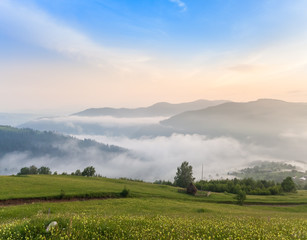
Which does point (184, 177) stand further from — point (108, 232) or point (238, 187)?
point (108, 232)

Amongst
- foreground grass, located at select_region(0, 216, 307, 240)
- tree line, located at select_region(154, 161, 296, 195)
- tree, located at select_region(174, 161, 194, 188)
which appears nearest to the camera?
foreground grass, located at select_region(0, 216, 307, 240)

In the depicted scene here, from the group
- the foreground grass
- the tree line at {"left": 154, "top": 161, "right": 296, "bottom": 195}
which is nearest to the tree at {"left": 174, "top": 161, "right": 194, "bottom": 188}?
the tree line at {"left": 154, "top": 161, "right": 296, "bottom": 195}

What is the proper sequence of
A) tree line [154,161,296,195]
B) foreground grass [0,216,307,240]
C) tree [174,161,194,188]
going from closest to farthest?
1. foreground grass [0,216,307,240]
2. tree line [154,161,296,195]
3. tree [174,161,194,188]

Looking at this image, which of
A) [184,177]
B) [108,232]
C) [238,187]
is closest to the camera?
[108,232]

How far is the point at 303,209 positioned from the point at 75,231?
70.3 meters

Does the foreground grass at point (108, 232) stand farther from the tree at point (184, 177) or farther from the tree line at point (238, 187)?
the tree at point (184, 177)

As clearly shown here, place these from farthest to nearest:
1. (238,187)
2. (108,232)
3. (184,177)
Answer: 1. (184,177)
2. (238,187)
3. (108,232)

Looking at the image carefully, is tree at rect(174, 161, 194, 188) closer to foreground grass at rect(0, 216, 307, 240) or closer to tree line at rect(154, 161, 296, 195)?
tree line at rect(154, 161, 296, 195)

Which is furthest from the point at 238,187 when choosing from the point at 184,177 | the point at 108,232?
the point at 108,232

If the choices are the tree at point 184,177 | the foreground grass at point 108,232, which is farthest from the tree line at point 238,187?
the foreground grass at point 108,232

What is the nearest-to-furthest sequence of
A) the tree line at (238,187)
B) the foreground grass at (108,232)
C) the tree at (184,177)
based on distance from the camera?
the foreground grass at (108,232) → the tree line at (238,187) → the tree at (184,177)

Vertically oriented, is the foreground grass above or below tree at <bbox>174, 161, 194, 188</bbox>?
above

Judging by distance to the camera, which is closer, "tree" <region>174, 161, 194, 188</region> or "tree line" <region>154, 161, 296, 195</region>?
"tree line" <region>154, 161, 296, 195</region>

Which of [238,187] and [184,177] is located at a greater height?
[184,177]
